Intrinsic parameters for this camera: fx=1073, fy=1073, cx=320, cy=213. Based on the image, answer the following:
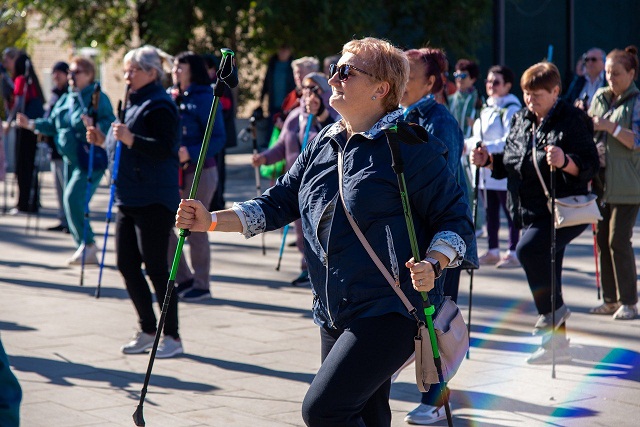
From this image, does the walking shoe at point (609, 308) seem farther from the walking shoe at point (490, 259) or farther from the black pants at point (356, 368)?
the black pants at point (356, 368)

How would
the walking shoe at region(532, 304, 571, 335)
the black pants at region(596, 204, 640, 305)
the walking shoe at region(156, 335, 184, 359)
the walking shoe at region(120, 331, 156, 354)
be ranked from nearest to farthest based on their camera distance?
1. the walking shoe at region(532, 304, 571, 335)
2. the walking shoe at region(156, 335, 184, 359)
3. the walking shoe at region(120, 331, 156, 354)
4. the black pants at region(596, 204, 640, 305)

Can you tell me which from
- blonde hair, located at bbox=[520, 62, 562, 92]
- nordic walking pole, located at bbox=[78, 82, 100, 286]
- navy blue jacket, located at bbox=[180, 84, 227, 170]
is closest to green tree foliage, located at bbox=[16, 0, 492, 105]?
nordic walking pole, located at bbox=[78, 82, 100, 286]

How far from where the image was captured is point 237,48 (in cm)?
2241

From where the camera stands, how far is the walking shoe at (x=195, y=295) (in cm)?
932

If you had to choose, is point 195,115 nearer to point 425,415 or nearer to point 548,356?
point 548,356

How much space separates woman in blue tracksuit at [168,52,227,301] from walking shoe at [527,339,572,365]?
130 inches

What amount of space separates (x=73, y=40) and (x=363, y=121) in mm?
18748

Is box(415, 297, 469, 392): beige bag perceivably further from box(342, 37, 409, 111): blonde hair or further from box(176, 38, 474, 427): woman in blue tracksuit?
box(342, 37, 409, 111): blonde hair

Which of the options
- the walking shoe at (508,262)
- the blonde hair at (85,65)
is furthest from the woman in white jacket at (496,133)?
the blonde hair at (85,65)

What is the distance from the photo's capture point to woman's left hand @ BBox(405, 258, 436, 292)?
3.79m

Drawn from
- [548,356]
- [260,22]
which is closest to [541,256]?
[548,356]

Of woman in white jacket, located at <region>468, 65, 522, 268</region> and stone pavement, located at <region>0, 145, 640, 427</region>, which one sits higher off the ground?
woman in white jacket, located at <region>468, 65, 522, 268</region>

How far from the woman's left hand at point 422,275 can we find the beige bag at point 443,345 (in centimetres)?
23

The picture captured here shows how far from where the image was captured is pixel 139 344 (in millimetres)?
7340
